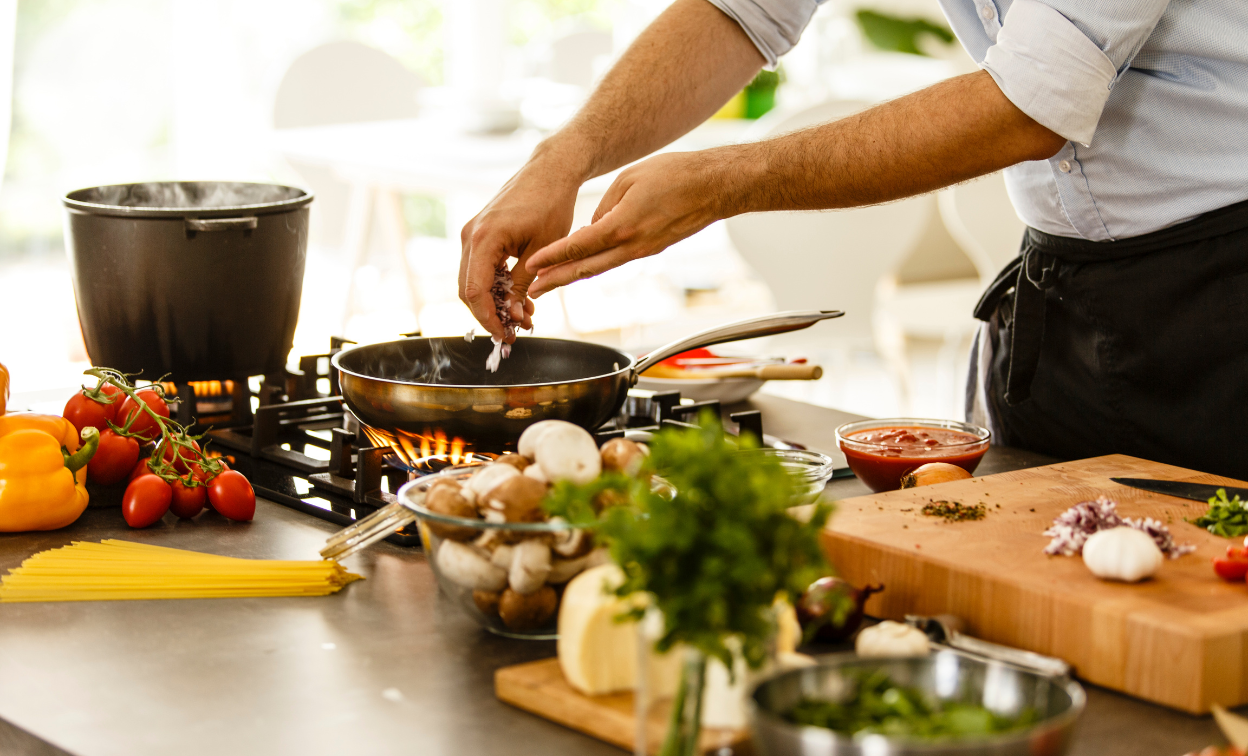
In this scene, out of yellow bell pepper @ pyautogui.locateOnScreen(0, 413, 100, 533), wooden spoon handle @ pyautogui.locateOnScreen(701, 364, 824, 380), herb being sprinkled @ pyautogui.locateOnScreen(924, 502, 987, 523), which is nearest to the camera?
herb being sprinkled @ pyautogui.locateOnScreen(924, 502, 987, 523)

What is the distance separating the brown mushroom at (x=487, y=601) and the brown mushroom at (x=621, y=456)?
121 mm

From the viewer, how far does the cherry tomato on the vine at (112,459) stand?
1294 millimetres

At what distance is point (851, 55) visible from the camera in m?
5.83

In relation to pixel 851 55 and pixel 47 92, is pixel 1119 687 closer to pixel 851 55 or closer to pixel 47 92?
pixel 47 92

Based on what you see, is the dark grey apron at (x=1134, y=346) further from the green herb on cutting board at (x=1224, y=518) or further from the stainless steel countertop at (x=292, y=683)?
the stainless steel countertop at (x=292, y=683)

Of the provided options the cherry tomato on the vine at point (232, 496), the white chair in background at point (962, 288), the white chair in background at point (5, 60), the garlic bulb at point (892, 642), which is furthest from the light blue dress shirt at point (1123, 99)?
the white chair in background at point (5, 60)

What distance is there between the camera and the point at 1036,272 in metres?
1.60

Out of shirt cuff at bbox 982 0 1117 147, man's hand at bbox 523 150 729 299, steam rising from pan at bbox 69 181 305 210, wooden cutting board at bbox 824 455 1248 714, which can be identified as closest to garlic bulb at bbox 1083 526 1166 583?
wooden cutting board at bbox 824 455 1248 714

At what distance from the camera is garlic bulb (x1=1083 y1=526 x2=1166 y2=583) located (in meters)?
0.90

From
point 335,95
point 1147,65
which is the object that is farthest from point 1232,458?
point 335,95

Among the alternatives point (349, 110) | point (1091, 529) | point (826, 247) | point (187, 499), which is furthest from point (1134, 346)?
point (349, 110)

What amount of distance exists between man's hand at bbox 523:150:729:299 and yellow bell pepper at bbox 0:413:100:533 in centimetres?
49

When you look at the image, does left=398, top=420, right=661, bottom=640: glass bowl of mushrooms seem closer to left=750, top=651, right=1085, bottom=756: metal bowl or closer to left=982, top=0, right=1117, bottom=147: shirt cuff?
left=750, top=651, right=1085, bottom=756: metal bowl

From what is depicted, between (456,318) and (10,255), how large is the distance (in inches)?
66.2
